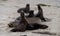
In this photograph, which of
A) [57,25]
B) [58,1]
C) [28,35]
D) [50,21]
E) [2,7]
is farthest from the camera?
[58,1]

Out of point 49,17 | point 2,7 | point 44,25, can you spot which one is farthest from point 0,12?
point 44,25

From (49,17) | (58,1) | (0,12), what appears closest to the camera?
(49,17)

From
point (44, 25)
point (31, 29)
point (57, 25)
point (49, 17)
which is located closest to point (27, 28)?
point (31, 29)

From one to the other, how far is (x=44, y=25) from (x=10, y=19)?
3.55 ft

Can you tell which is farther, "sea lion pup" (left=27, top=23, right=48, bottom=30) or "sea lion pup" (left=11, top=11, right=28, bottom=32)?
"sea lion pup" (left=27, top=23, right=48, bottom=30)

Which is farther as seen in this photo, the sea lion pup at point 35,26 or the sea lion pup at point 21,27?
the sea lion pup at point 35,26

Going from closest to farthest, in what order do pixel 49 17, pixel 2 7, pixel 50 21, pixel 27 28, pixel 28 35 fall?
1. pixel 28 35
2. pixel 27 28
3. pixel 50 21
4. pixel 49 17
5. pixel 2 7

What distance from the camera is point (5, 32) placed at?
4.59 metres

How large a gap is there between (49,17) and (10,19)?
3.45ft

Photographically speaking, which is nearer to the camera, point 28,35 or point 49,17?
point 28,35

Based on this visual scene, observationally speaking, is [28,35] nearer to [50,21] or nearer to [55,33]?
[55,33]

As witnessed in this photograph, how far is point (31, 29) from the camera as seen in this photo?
4777 millimetres

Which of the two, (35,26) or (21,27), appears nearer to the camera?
(21,27)

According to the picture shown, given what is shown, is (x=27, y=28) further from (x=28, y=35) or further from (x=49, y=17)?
(x=49, y=17)
